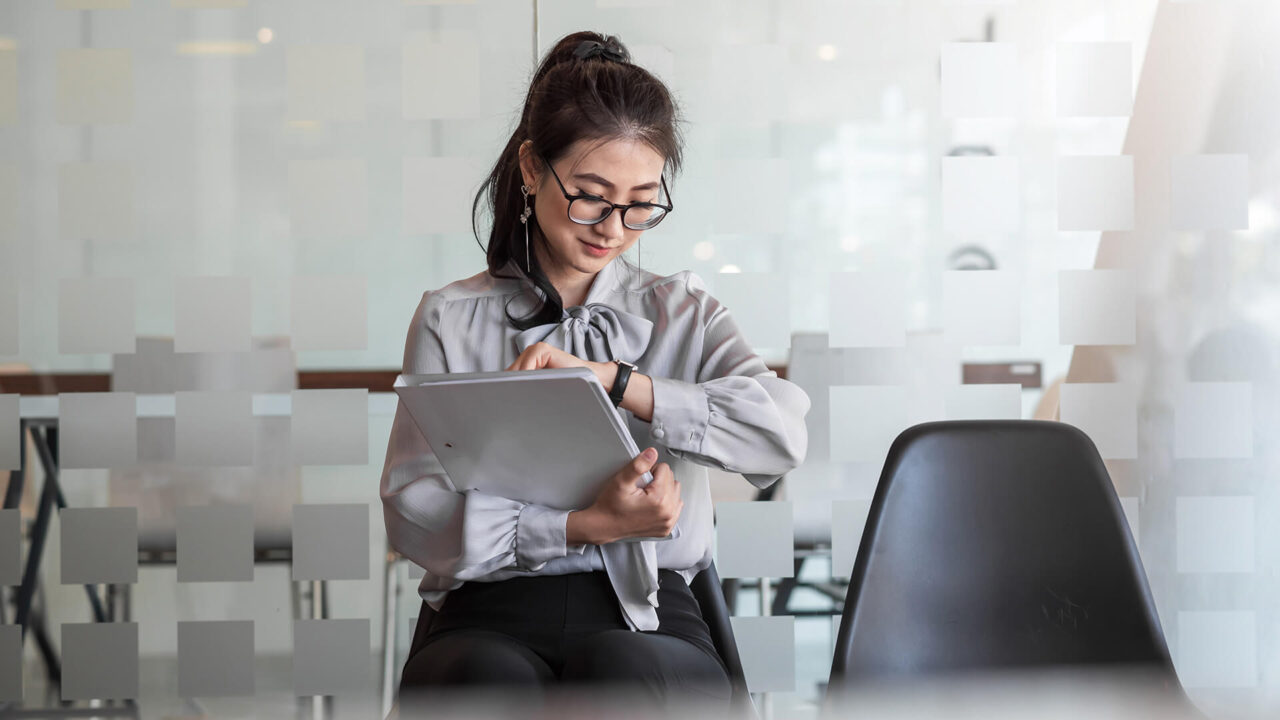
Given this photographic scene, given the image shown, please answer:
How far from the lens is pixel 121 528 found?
7.47 ft

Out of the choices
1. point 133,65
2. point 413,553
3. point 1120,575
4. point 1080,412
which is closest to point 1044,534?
point 1120,575

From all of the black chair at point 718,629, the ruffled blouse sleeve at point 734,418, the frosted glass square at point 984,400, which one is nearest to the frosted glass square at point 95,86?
the black chair at point 718,629

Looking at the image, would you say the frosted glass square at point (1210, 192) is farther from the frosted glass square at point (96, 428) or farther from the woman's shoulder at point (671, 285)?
the frosted glass square at point (96, 428)

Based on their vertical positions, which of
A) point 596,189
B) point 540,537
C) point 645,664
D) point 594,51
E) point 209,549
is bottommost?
point 209,549

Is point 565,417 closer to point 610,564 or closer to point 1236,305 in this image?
point 610,564

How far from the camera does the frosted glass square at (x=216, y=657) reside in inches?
89.8

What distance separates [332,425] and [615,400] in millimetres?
1141

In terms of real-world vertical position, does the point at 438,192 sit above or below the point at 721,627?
above

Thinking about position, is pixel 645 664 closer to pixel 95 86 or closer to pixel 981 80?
pixel 981 80

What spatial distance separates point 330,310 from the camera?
7.49 feet

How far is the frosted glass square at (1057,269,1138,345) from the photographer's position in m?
2.34

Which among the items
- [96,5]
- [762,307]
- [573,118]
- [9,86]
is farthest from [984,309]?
[9,86]

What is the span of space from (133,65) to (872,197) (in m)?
1.61

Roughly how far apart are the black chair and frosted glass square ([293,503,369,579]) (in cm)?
83
